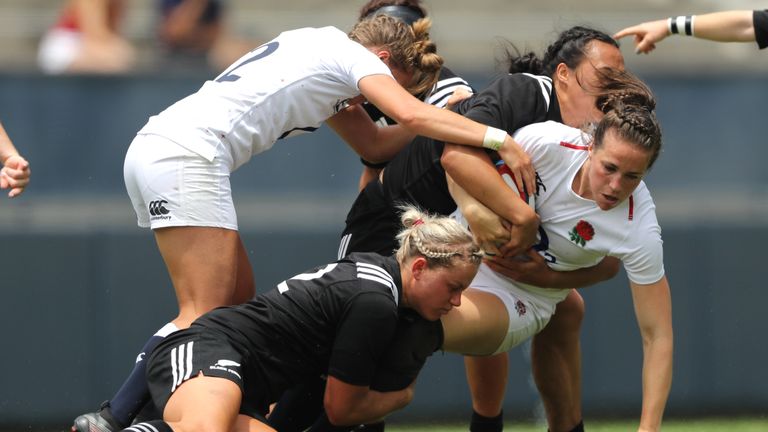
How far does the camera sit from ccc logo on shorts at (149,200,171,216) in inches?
169

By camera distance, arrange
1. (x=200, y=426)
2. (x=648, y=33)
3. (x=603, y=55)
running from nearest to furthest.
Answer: (x=200, y=426)
(x=603, y=55)
(x=648, y=33)

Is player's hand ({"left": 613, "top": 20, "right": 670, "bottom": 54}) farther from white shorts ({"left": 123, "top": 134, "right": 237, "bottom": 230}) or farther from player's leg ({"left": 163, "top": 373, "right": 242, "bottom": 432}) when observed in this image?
player's leg ({"left": 163, "top": 373, "right": 242, "bottom": 432})

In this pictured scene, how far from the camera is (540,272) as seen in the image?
4.49 meters

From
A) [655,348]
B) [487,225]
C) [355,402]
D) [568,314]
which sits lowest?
[568,314]

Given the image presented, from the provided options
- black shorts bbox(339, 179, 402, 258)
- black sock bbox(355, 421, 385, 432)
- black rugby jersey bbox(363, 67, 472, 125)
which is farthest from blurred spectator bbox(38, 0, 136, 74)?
black sock bbox(355, 421, 385, 432)

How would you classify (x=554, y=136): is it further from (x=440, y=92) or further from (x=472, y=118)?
(x=440, y=92)

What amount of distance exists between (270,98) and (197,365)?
42.4 inches

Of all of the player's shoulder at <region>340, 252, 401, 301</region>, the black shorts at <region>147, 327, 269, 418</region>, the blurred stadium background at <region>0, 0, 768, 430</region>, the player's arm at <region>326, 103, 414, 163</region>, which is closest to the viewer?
the black shorts at <region>147, 327, 269, 418</region>

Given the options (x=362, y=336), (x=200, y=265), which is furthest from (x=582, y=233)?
(x=200, y=265)

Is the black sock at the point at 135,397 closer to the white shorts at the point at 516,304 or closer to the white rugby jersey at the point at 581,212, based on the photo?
the white shorts at the point at 516,304

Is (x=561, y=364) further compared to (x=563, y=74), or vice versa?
(x=561, y=364)

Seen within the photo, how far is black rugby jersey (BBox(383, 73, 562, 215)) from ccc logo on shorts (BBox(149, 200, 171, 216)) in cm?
92

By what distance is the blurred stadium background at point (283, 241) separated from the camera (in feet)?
21.9

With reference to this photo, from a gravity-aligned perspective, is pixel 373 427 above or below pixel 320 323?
below
